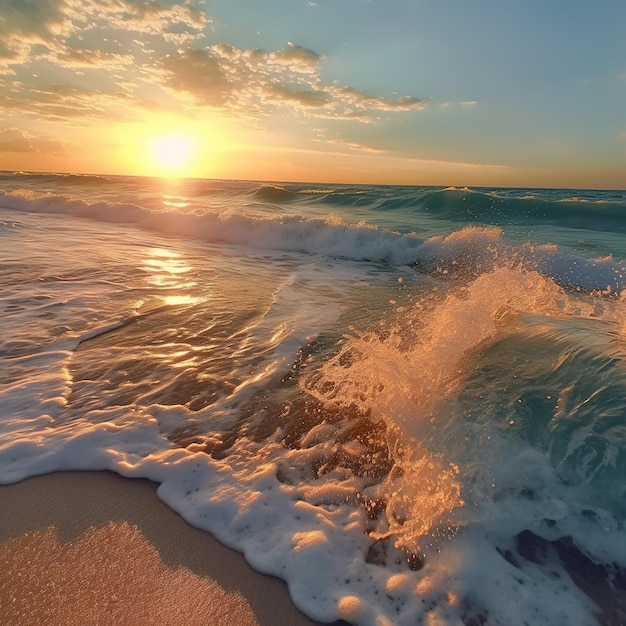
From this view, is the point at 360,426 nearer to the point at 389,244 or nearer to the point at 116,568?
the point at 116,568

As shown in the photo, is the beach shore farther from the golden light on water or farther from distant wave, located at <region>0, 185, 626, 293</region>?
distant wave, located at <region>0, 185, 626, 293</region>

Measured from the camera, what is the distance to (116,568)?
2.20 meters

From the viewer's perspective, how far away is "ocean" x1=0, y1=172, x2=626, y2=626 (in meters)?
2.25

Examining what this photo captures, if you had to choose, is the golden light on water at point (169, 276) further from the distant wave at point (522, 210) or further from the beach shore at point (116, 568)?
the distant wave at point (522, 210)

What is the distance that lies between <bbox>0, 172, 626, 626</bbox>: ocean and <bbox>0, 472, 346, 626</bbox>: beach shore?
0.41 feet

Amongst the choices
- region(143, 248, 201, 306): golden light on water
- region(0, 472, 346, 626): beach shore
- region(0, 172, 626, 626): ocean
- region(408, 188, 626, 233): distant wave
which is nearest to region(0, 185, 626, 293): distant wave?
region(0, 172, 626, 626): ocean

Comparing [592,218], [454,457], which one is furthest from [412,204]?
[454,457]

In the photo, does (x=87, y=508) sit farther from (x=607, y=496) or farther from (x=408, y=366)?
(x=607, y=496)

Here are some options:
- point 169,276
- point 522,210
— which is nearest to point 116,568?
point 169,276

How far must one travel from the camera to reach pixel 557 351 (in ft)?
13.3

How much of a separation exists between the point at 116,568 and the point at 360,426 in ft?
6.30

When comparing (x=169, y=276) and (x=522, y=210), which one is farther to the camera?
(x=522, y=210)

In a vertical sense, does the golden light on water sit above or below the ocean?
below

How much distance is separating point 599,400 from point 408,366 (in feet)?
4.89
